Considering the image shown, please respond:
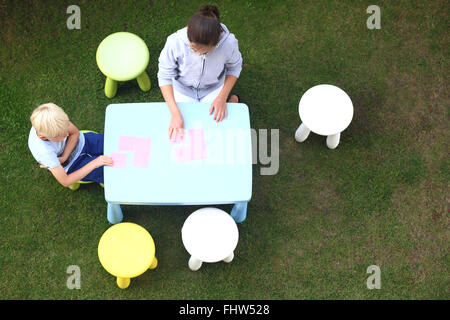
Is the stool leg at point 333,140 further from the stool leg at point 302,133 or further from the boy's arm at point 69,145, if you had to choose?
the boy's arm at point 69,145

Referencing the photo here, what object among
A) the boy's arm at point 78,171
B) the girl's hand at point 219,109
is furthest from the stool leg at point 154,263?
the girl's hand at point 219,109

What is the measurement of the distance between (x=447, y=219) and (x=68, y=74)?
241 cm

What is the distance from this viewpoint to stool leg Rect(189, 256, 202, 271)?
220cm

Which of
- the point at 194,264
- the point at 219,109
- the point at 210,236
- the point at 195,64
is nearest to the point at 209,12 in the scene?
the point at 195,64

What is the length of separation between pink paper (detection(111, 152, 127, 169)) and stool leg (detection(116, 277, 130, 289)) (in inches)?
26.1

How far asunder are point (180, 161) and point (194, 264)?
63 centimetres

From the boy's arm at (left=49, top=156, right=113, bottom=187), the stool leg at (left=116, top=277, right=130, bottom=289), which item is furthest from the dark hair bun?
the stool leg at (left=116, top=277, right=130, bottom=289)

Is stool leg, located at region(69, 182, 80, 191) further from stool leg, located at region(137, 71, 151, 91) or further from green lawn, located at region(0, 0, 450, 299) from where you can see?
stool leg, located at region(137, 71, 151, 91)

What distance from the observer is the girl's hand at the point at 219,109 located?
1979 millimetres

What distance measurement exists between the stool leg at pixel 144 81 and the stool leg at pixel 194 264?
3.43 ft

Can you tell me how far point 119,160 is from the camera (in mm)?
1910

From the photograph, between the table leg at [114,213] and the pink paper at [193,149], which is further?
the table leg at [114,213]

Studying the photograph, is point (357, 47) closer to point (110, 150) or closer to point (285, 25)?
point (285, 25)

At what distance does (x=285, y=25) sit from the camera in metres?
2.74
